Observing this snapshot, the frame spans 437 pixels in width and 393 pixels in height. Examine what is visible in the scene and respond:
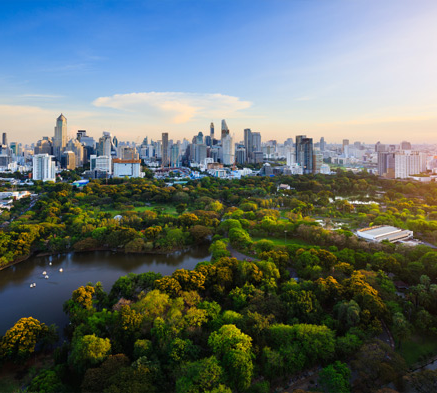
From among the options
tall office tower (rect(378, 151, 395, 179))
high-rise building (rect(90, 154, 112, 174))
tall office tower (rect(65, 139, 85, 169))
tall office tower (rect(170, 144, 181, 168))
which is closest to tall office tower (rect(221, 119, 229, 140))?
tall office tower (rect(170, 144, 181, 168))

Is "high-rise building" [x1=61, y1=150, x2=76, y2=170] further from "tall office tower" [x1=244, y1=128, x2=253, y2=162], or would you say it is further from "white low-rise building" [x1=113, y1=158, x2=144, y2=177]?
"tall office tower" [x1=244, y1=128, x2=253, y2=162]

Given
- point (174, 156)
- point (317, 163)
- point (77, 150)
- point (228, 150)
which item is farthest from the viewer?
point (174, 156)

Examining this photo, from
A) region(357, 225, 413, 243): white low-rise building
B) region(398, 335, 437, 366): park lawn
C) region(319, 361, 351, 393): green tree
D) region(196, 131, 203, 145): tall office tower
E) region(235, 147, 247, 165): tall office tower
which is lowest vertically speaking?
region(398, 335, 437, 366): park lawn

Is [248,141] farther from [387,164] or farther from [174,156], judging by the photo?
[387,164]

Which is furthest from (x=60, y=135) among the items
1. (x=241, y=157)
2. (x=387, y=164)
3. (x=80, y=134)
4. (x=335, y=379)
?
(x=335, y=379)

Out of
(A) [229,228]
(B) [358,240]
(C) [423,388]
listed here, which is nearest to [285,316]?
(C) [423,388]

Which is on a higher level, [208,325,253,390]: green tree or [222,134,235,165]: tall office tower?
[222,134,235,165]: tall office tower

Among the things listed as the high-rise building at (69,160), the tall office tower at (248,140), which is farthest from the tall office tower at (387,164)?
the high-rise building at (69,160)
